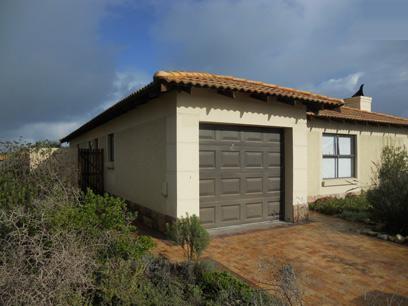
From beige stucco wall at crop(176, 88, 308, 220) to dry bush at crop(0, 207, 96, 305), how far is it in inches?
119

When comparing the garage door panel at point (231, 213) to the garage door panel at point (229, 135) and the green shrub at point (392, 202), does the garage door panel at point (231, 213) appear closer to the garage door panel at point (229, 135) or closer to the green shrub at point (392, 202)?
the garage door panel at point (229, 135)

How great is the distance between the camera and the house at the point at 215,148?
632 centimetres

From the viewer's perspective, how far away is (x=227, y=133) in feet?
23.4

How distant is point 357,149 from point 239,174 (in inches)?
259

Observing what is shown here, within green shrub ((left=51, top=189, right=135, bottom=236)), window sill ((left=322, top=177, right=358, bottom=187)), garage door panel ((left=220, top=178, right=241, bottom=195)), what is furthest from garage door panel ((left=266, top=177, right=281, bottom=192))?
green shrub ((left=51, top=189, right=135, bottom=236))

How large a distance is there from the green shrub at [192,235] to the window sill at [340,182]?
24.5ft

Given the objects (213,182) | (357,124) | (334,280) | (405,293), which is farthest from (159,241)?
(357,124)

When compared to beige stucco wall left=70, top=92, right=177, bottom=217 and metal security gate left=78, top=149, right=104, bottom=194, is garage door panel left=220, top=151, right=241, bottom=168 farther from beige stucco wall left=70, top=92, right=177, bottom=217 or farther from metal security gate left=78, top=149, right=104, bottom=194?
metal security gate left=78, top=149, right=104, bottom=194

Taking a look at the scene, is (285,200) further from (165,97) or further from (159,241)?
(165,97)

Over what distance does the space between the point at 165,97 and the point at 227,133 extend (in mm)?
1645

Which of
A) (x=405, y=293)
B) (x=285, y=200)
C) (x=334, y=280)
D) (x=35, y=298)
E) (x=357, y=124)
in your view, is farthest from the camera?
(x=357, y=124)

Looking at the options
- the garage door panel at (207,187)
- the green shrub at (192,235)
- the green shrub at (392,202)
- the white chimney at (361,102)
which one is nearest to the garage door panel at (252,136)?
the garage door panel at (207,187)

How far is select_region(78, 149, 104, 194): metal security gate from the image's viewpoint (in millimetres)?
12188

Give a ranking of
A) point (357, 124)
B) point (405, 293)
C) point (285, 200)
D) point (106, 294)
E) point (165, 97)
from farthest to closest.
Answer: point (357, 124) < point (285, 200) < point (165, 97) < point (405, 293) < point (106, 294)
